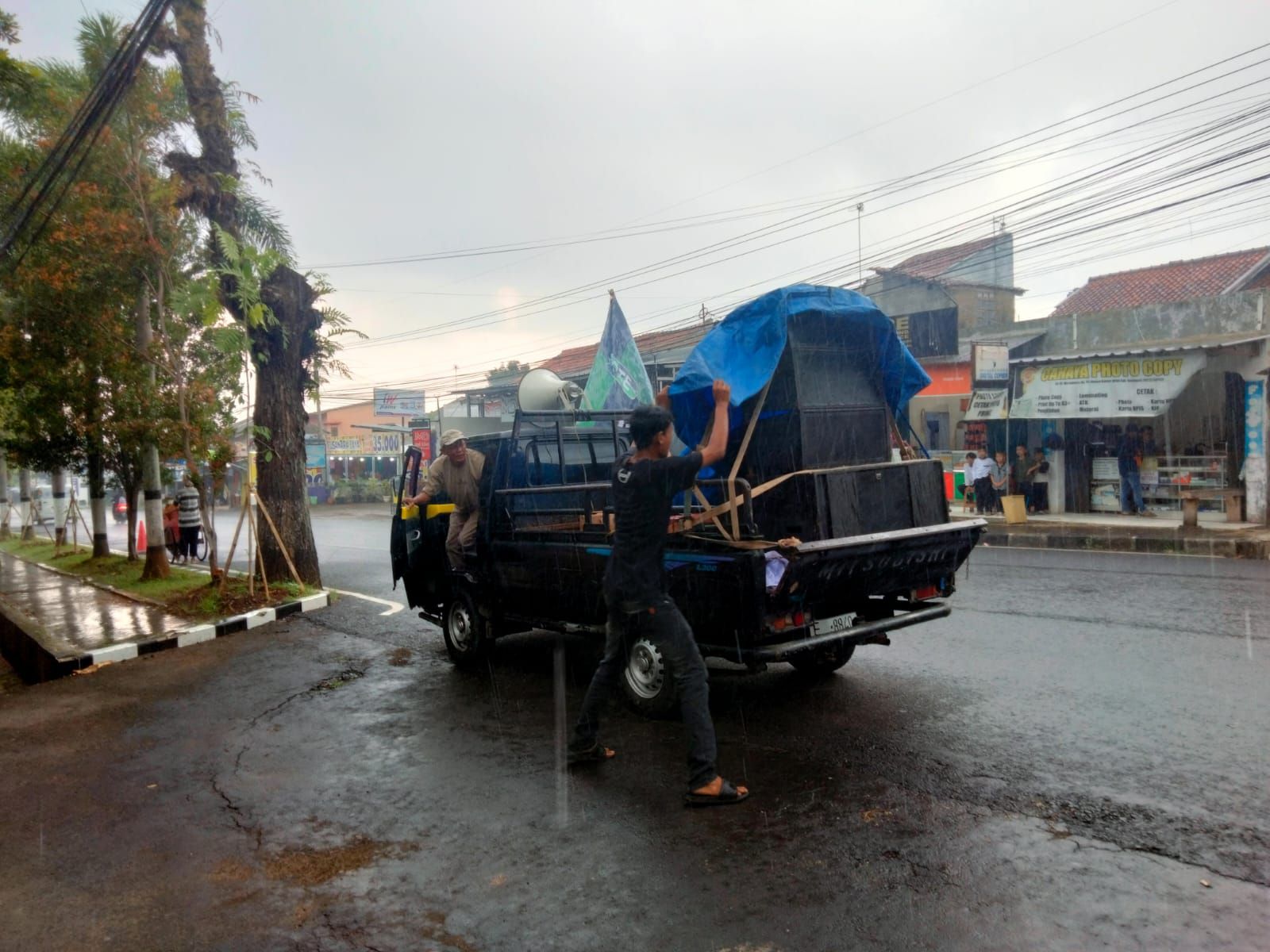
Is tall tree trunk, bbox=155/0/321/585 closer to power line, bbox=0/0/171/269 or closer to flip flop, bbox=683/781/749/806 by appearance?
power line, bbox=0/0/171/269

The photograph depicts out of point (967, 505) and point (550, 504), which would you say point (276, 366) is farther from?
point (967, 505)

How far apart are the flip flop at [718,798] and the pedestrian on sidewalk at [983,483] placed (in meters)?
16.4

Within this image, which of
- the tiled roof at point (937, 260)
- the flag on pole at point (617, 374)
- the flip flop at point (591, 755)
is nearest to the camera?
the flip flop at point (591, 755)

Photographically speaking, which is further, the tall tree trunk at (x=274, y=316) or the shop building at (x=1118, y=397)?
the shop building at (x=1118, y=397)

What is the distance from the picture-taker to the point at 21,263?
40.4ft

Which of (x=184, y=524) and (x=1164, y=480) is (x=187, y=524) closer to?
(x=184, y=524)

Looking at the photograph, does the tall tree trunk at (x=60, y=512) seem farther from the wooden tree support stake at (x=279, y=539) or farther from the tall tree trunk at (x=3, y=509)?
the wooden tree support stake at (x=279, y=539)

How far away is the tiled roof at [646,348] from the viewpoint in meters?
28.3

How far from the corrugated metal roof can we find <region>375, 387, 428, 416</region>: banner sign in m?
28.0

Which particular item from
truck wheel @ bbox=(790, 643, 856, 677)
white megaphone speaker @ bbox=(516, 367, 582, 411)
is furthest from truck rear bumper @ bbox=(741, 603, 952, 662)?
white megaphone speaker @ bbox=(516, 367, 582, 411)

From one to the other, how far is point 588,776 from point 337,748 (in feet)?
5.66

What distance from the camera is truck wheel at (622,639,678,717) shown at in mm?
5219

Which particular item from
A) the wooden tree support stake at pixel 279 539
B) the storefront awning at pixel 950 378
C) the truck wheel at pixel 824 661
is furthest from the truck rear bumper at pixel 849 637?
the storefront awning at pixel 950 378

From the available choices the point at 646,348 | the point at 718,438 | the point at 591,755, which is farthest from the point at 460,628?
the point at 646,348
